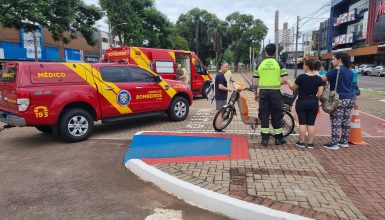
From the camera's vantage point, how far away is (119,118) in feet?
25.3

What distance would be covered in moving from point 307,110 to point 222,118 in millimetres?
2128

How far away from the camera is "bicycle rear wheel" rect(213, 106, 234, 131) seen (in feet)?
23.7

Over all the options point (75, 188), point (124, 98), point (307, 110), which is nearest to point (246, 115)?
point (307, 110)

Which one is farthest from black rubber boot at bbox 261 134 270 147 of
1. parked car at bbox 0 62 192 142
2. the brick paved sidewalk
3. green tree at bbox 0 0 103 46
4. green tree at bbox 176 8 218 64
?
green tree at bbox 176 8 218 64

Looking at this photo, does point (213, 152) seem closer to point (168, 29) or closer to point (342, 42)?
point (168, 29)

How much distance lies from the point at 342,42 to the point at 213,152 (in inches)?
2448

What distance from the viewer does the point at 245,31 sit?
58.1m

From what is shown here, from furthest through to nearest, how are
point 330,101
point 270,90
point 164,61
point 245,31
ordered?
point 245,31 < point 164,61 < point 270,90 < point 330,101

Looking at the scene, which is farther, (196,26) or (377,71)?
(196,26)

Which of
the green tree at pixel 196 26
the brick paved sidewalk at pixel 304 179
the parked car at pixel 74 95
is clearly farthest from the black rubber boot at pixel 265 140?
the green tree at pixel 196 26

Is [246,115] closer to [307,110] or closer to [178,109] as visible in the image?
[307,110]

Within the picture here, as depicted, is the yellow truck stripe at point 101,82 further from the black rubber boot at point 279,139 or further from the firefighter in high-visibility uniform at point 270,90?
the black rubber boot at point 279,139

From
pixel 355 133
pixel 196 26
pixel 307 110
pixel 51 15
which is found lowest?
pixel 355 133

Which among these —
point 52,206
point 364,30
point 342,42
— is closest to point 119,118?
point 52,206
